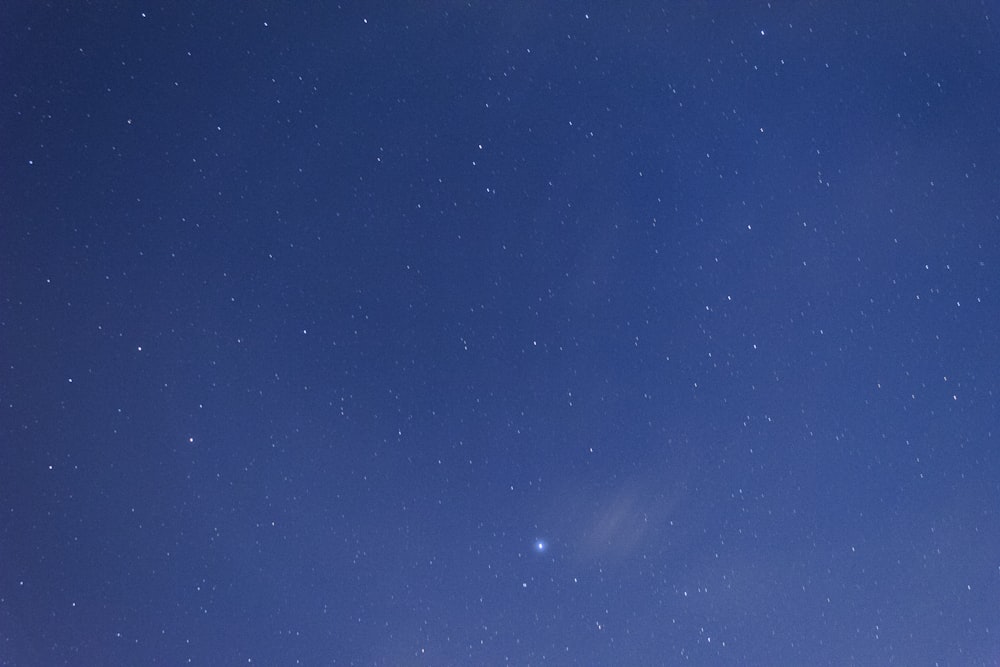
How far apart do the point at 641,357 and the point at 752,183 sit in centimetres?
42

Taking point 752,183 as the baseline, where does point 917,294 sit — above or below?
below

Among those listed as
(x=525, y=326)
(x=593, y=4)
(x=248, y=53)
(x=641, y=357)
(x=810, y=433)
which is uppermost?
(x=248, y=53)

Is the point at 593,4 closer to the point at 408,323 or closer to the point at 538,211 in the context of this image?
the point at 538,211

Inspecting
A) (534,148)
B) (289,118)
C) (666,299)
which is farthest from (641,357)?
(289,118)

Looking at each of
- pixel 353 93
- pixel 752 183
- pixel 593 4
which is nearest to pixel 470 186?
pixel 353 93

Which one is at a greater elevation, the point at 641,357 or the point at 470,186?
the point at 470,186

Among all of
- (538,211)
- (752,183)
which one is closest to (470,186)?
(538,211)

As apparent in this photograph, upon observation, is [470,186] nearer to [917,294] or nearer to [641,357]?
[641,357]

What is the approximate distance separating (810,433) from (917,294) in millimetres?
355

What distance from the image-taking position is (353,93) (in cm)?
208

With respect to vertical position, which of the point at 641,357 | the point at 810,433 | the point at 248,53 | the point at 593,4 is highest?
the point at 248,53

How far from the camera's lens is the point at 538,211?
2123 millimetres

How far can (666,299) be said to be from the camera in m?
2.13

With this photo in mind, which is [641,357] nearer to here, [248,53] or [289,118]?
[289,118]
